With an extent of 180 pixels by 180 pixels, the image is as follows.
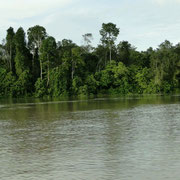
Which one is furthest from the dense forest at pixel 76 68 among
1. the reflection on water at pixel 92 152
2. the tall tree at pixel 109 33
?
the reflection on water at pixel 92 152

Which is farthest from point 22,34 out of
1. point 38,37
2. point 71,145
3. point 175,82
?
point 71,145

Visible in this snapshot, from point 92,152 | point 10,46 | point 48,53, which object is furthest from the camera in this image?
point 10,46

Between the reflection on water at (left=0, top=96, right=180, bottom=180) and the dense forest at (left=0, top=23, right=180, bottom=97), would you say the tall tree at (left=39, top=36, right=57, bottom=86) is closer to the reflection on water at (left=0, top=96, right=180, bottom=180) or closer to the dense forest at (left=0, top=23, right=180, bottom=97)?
the dense forest at (left=0, top=23, right=180, bottom=97)

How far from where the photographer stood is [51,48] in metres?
70.8

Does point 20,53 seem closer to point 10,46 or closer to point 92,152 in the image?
point 10,46

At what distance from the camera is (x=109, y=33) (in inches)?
3157

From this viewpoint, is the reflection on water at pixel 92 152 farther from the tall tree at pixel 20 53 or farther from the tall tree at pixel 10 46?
the tall tree at pixel 10 46

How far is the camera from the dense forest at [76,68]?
71250mm

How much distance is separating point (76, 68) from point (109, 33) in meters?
11.7

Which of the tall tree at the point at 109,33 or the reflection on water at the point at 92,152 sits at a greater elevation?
the tall tree at the point at 109,33

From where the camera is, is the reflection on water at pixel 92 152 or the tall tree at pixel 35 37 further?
the tall tree at pixel 35 37

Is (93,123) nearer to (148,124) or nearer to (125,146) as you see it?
(148,124)

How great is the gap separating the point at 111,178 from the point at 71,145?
474 centimetres

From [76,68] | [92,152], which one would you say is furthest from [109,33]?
[92,152]
